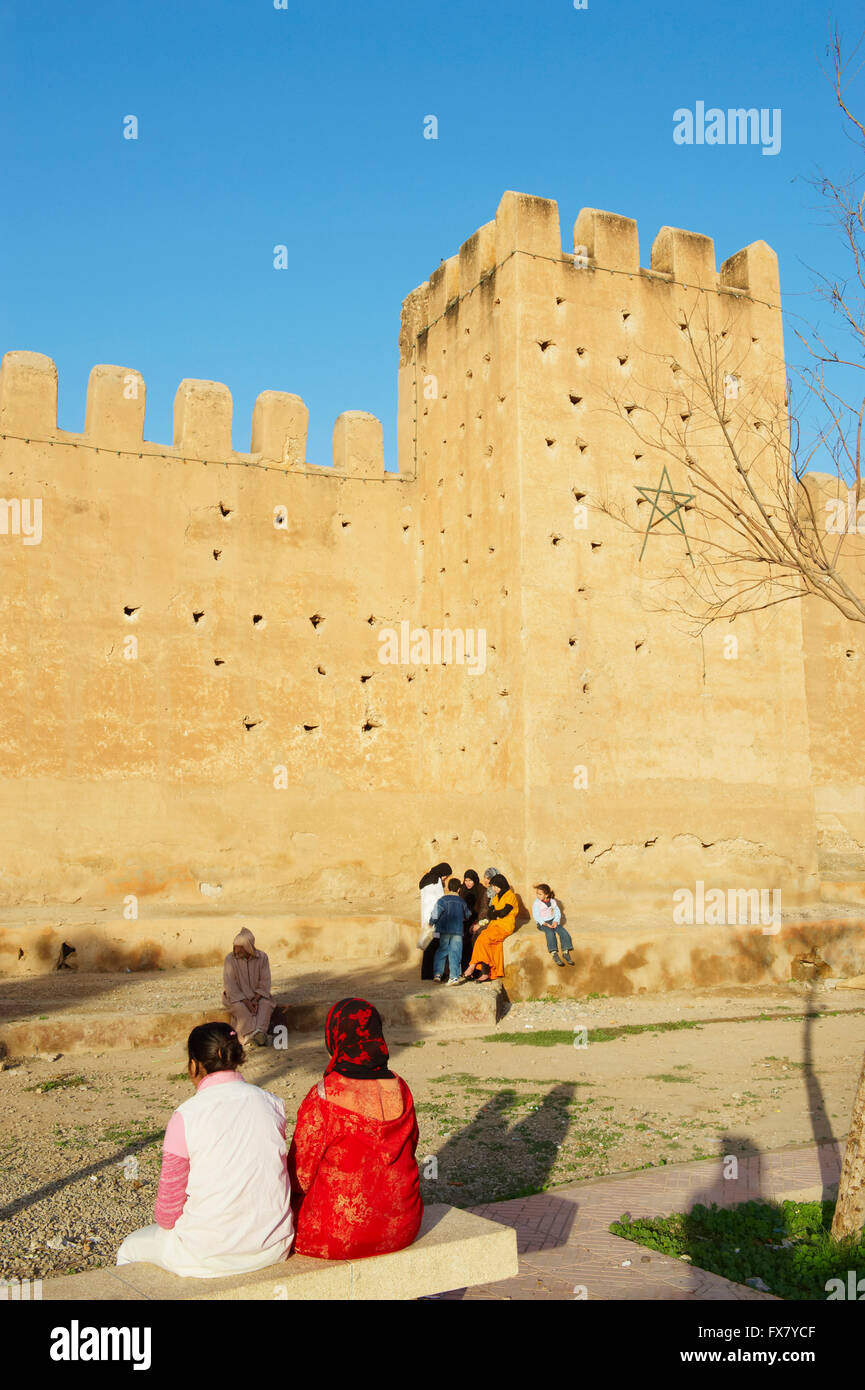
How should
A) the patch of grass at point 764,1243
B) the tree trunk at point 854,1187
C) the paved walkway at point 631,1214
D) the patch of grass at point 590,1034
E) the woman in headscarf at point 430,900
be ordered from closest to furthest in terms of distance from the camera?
the paved walkway at point 631,1214, the patch of grass at point 764,1243, the tree trunk at point 854,1187, the patch of grass at point 590,1034, the woman in headscarf at point 430,900

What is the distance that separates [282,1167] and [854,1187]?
2482mm

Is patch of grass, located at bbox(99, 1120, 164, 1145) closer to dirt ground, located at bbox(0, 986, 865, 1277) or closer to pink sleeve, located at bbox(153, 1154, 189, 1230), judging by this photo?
dirt ground, located at bbox(0, 986, 865, 1277)

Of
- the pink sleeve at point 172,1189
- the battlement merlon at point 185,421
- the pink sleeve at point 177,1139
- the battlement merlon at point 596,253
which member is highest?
the battlement merlon at point 596,253

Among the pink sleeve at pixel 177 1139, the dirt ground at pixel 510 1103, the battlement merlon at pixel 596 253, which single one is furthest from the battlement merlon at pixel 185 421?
the pink sleeve at pixel 177 1139

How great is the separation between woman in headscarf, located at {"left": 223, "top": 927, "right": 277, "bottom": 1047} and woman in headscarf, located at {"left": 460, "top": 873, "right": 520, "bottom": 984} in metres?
2.53

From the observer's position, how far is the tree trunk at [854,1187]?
4598 millimetres

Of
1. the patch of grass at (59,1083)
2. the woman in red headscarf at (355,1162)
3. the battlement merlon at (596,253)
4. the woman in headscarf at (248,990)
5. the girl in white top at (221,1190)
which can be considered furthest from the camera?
the battlement merlon at (596,253)

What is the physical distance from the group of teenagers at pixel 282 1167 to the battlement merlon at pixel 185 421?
35.4ft

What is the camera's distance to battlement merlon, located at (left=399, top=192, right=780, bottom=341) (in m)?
12.6

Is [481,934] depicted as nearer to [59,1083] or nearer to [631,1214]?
[59,1083]

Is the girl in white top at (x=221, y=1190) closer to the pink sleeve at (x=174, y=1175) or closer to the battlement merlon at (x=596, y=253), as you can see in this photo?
the pink sleeve at (x=174, y=1175)

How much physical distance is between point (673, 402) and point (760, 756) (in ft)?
A: 13.7

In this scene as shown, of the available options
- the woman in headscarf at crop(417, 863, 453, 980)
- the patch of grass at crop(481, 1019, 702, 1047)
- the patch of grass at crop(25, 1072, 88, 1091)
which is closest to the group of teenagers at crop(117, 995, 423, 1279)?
the patch of grass at crop(25, 1072, 88, 1091)

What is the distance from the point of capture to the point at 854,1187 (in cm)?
462
